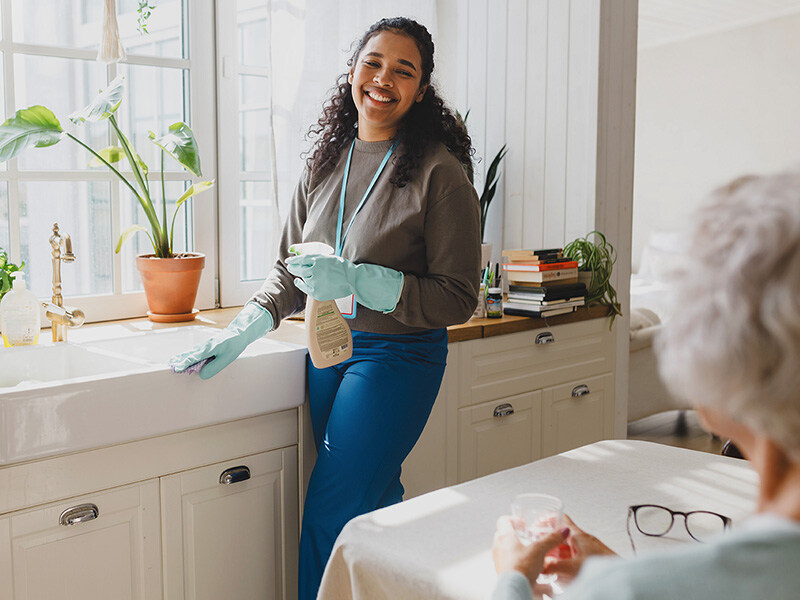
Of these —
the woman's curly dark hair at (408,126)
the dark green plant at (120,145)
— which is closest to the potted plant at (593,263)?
the woman's curly dark hair at (408,126)

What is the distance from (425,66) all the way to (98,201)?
1149 millimetres

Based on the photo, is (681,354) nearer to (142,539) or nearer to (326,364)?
(326,364)

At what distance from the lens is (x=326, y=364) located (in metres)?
1.96

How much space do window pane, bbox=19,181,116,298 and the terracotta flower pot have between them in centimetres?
16

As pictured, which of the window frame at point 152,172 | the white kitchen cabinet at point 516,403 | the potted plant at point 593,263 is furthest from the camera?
the potted plant at point 593,263

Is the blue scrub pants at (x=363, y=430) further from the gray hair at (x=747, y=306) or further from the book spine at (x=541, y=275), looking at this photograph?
the gray hair at (x=747, y=306)

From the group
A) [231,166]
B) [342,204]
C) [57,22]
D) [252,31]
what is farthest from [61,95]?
[342,204]

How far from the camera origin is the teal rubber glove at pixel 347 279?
1864 mm

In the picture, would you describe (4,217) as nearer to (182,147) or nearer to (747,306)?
(182,147)

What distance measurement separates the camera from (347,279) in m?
1.89

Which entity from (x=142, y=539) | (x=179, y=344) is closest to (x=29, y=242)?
(x=179, y=344)

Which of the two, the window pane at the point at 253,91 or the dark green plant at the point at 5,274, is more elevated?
the window pane at the point at 253,91

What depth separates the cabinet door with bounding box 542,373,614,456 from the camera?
2850 mm

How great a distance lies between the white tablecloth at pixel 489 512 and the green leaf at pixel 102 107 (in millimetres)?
1538
